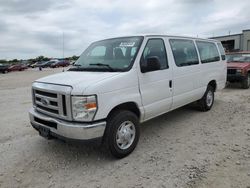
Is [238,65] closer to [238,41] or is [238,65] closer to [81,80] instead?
[81,80]

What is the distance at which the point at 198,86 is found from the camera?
580 centimetres

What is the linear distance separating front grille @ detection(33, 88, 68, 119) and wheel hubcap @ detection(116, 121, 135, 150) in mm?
940

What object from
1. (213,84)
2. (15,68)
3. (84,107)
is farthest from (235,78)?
(15,68)

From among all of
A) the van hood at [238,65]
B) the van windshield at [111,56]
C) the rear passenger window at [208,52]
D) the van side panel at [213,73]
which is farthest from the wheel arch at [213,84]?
the van hood at [238,65]

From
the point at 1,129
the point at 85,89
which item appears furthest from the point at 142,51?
the point at 1,129

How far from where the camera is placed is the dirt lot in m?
3.24

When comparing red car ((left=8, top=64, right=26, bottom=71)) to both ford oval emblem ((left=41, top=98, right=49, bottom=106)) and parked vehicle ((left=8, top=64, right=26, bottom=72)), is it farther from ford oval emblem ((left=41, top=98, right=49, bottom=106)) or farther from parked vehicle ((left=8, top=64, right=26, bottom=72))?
ford oval emblem ((left=41, top=98, right=49, bottom=106))

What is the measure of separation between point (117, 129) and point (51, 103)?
45.1 inches

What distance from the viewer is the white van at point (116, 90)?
337 centimetres

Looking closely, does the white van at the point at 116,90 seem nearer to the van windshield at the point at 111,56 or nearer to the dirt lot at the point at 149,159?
the van windshield at the point at 111,56

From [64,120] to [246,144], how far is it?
3323 millimetres

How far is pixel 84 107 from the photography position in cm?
330

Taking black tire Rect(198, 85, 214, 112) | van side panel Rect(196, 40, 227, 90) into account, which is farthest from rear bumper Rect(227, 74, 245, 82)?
black tire Rect(198, 85, 214, 112)

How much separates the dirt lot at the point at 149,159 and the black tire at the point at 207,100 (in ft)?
2.42
